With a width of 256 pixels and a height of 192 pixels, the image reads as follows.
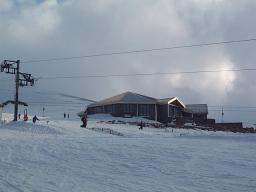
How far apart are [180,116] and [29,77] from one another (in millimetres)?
28070

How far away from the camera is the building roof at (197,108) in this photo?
74.6 m

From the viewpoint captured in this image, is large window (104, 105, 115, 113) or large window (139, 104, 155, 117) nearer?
large window (139, 104, 155, 117)

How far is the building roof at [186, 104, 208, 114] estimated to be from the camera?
74644 millimetres

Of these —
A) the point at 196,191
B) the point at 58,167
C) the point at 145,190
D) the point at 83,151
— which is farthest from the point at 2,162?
the point at 196,191

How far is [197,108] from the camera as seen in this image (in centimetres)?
7562

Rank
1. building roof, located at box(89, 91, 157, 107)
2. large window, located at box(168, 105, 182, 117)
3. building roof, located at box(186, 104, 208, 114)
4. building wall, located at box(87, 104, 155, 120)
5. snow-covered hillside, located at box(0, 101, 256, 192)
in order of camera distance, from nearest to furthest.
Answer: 1. snow-covered hillside, located at box(0, 101, 256, 192)
2. building wall, located at box(87, 104, 155, 120)
3. building roof, located at box(89, 91, 157, 107)
4. large window, located at box(168, 105, 182, 117)
5. building roof, located at box(186, 104, 208, 114)

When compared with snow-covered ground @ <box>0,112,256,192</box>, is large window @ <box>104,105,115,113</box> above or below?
above

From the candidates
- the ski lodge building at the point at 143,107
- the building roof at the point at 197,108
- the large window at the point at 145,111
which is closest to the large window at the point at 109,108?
the ski lodge building at the point at 143,107

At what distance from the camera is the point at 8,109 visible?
99.2 metres

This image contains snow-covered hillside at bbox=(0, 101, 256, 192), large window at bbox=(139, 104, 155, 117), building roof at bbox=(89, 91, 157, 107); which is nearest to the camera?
snow-covered hillside at bbox=(0, 101, 256, 192)

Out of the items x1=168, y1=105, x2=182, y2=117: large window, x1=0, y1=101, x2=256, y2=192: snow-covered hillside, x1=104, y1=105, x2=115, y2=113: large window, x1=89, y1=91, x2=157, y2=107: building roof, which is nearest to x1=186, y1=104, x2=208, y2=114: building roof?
x1=168, y1=105, x2=182, y2=117: large window

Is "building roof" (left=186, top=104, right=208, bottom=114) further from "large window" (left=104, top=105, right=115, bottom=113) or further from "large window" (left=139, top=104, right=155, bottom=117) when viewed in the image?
"large window" (left=104, top=105, right=115, bottom=113)

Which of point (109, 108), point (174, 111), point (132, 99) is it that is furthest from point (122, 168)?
point (174, 111)

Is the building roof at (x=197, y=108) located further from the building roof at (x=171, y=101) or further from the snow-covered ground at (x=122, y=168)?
the snow-covered ground at (x=122, y=168)
